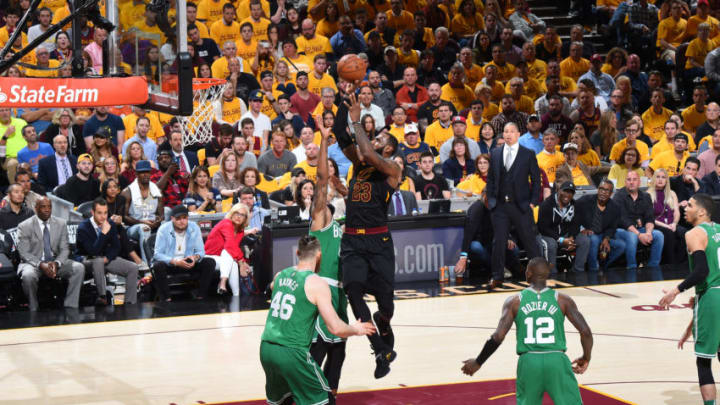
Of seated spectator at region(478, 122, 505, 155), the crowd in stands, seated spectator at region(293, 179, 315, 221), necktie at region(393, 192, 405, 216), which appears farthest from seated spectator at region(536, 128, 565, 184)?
seated spectator at region(293, 179, 315, 221)

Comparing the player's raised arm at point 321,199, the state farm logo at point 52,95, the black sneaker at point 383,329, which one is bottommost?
the black sneaker at point 383,329

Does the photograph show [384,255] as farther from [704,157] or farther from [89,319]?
[704,157]

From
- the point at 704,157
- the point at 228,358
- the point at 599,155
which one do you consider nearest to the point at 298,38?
the point at 599,155

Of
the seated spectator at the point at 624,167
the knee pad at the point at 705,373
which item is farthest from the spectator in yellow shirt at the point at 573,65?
the knee pad at the point at 705,373

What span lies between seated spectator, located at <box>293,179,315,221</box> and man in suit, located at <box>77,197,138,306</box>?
83.1 inches

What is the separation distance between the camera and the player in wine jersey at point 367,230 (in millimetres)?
Result: 8977

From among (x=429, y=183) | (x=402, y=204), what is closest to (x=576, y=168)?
(x=429, y=183)

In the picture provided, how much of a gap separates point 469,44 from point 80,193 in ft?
Result: 28.5

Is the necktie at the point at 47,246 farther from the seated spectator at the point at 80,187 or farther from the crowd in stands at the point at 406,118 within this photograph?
the seated spectator at the point at 80,187

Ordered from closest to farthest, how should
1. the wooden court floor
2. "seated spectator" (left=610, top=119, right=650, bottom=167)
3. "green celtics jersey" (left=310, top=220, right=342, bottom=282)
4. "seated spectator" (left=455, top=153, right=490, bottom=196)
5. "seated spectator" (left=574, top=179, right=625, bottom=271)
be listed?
"green celtics jersey" (left=310, top=220, right=342, bottom=282) → the wooden court floor → "seated spectator" (left=574, top=179, right=625, bottom=271) → "seated spectator" (left=455, top=153, right=490, bottom=196) → "seated spectator" (left=610, top=119, right=650, bottom=167)

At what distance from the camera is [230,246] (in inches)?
517

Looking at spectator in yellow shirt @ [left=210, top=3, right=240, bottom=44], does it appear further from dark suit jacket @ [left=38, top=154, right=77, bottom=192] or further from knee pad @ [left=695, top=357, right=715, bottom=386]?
knee pad @ [left=695, top=357, right=715, bottom=386]

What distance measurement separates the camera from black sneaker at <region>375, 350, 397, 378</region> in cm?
863

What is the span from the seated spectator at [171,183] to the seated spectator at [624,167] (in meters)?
5.90
